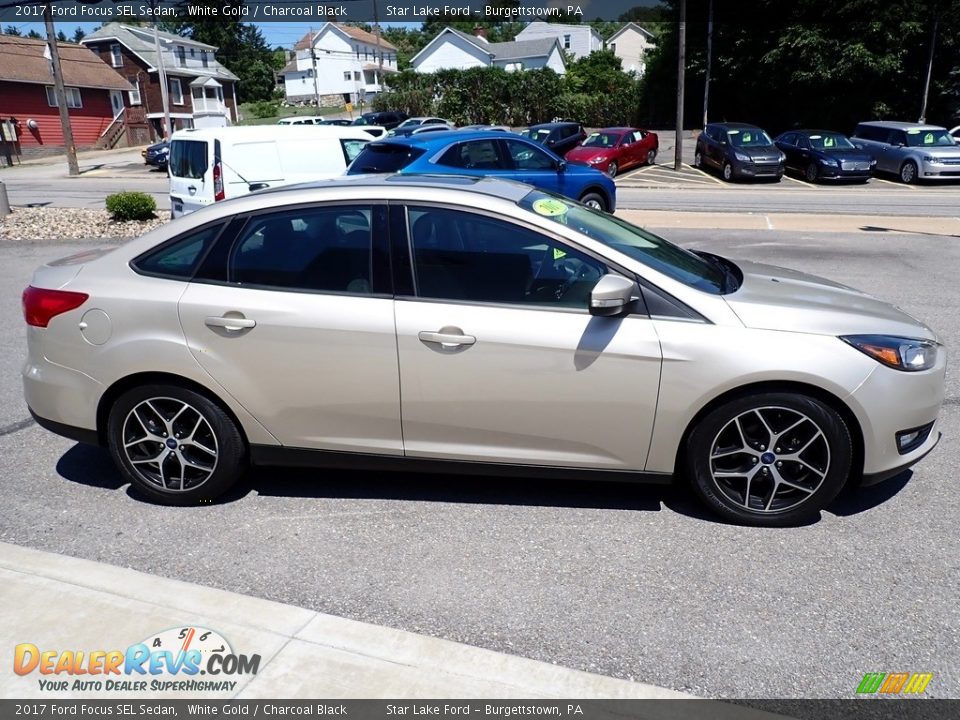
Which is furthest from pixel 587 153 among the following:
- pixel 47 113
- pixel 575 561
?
pixel 47 113

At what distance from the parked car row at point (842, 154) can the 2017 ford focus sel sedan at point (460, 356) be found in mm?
22296

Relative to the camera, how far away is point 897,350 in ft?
12.6

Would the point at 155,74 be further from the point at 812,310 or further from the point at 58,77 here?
the point at 812,310

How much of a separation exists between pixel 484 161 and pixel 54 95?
46.8 m

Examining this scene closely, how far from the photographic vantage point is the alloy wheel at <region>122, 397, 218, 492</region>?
166 inches

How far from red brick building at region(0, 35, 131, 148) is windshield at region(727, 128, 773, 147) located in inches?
1575

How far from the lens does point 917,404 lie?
386cm

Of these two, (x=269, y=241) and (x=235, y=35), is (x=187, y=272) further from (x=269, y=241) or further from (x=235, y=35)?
(x=235, y=35)

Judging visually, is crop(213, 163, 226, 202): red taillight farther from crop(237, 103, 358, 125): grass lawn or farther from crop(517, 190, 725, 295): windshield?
crop(237, 103, 358, 125): grass lawn

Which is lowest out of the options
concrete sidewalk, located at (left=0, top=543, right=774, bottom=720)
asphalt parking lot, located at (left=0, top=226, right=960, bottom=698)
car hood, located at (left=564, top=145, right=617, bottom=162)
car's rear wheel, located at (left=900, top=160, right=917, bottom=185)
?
car's rear wheel, located at (left=900, top=160, right=917, bottom=185)

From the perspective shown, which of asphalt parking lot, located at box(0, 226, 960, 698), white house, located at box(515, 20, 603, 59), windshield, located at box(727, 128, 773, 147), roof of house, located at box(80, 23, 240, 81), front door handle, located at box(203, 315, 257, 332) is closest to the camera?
asphalt parking lot, located at box(0, 226, 960, 698)

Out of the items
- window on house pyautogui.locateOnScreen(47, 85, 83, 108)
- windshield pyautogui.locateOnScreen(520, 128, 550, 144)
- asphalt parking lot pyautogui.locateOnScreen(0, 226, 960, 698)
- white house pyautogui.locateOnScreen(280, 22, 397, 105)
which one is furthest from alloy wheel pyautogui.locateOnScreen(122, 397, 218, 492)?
white house pyautogui.locateOnScreen(280, 22, 397, 105)

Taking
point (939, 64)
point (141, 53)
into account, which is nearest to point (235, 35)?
point (141, 53)

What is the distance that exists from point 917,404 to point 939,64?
40.1m
